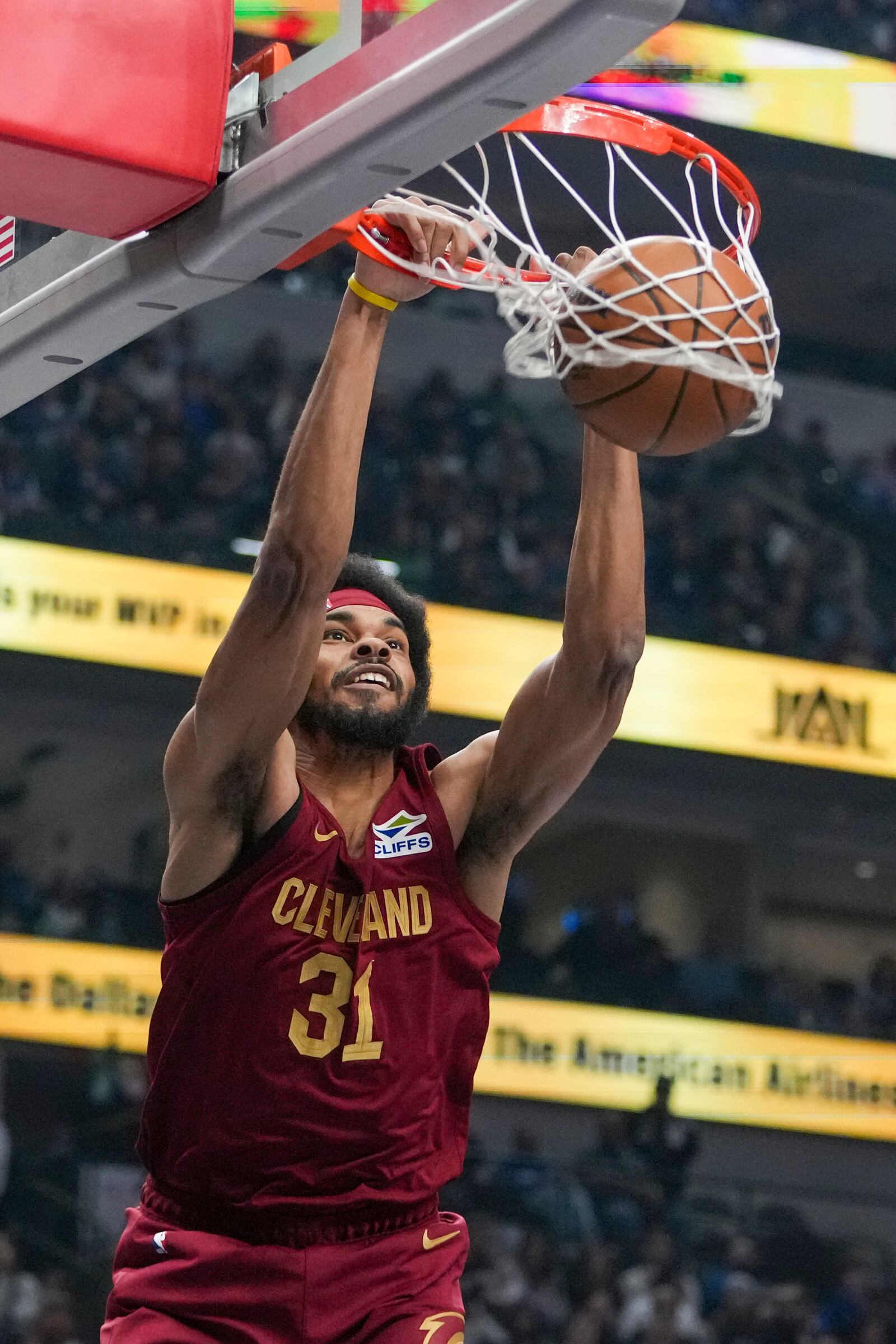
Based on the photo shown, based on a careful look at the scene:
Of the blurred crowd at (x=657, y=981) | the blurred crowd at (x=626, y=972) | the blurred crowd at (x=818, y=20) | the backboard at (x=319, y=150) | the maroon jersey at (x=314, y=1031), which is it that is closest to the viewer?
the backboard at (x=319, y=150)

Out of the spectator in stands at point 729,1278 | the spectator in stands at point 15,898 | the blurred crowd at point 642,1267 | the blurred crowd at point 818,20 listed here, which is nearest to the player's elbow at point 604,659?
the blurred crowd at point 642,1267

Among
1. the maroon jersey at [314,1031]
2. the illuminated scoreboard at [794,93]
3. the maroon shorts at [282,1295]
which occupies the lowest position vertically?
the maroon shorts at [282,1295]

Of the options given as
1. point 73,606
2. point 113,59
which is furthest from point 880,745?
point 113,59

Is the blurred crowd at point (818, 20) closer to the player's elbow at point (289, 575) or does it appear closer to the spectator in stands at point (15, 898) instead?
the spectator in stands at point (15, 898)

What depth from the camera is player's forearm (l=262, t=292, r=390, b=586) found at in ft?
10.6

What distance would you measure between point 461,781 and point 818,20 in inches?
493

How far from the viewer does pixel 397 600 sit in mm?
4152

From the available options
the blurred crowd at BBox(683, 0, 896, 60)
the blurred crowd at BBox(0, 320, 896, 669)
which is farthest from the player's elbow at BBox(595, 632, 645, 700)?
the blurred crowd at BBox(683, 0, 896, 60)

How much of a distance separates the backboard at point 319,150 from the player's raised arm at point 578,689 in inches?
38.6

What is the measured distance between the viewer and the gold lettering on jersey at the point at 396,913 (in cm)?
353

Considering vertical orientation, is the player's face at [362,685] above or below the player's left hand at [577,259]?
below

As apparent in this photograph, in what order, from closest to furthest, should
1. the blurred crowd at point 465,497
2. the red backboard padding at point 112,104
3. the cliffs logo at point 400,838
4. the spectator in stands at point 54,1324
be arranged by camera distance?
the red backboard padding at point 112,104 → the cliffs logo at point 400,838 → the spectator in stands at point 54,1324 → the blurred crowd at point 465,497

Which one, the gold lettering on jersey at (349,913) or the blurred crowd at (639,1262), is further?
the blurred crowd at (639,1262)

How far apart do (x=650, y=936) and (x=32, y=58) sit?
420 inches
